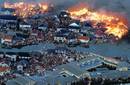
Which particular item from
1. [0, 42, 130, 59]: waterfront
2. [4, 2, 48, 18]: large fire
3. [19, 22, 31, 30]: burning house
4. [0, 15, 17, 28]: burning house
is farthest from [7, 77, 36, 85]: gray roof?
[4, 2, 48, 18]: large fire

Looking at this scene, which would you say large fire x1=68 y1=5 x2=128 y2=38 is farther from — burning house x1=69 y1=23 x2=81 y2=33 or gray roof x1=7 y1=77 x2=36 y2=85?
gray roof x1=7 y1=77 x2=36 y2=85

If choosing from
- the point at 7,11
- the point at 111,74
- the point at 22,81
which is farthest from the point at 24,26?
the point at 22,81

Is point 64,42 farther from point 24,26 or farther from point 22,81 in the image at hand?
point 22,81

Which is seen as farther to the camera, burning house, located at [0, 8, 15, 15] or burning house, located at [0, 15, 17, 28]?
burning house, located at [0, 8, 15, 15]

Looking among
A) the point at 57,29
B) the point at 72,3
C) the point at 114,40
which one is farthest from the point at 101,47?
the point at 72,3

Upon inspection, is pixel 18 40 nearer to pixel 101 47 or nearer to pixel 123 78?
pixel 101 47

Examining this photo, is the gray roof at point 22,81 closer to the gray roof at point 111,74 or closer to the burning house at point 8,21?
the gray roof at point 111,74
